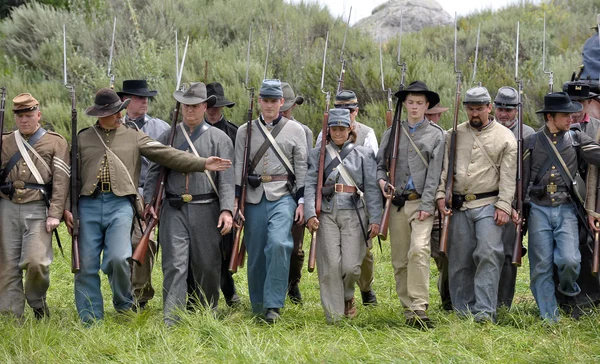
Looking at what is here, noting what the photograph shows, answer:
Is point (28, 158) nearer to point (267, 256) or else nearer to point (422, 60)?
point (267, 256)

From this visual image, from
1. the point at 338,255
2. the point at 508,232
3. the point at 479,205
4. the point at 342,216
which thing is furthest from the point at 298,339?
the point at 508,232

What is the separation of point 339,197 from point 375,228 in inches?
17.4

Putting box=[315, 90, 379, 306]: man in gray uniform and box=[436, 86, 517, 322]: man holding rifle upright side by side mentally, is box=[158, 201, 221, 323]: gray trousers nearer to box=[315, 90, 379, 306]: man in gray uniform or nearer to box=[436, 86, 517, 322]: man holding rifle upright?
box=[315, 90, 379, 306]: man in gray uniform

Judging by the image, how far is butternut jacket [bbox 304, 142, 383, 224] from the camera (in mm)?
8719

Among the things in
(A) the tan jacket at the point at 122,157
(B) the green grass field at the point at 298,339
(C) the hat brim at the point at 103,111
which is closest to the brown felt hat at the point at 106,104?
(C) the hat brim at the point at 103,111

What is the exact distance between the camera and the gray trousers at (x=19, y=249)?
8.37 meters

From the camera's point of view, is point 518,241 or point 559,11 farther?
point 559,11

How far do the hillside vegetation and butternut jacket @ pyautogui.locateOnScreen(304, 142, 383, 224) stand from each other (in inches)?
302

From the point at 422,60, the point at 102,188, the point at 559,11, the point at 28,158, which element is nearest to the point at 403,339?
the point at 102,188

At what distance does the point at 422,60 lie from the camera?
19016mm

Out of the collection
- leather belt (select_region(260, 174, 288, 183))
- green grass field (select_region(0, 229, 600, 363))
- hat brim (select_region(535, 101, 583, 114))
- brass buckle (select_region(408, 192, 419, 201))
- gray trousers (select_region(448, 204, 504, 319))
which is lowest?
green grass field (select_region(0, 229, 600, 363))

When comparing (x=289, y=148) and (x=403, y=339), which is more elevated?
(x=289, y=148)

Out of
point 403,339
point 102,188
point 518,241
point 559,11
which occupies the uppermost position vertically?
point 559,11

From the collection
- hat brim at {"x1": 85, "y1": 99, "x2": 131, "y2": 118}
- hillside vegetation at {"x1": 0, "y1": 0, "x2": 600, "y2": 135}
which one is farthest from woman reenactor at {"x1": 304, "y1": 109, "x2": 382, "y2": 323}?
hillside vegetation at {"x1": 0, "y1": 0, "x2": 600, "y2": 135}
